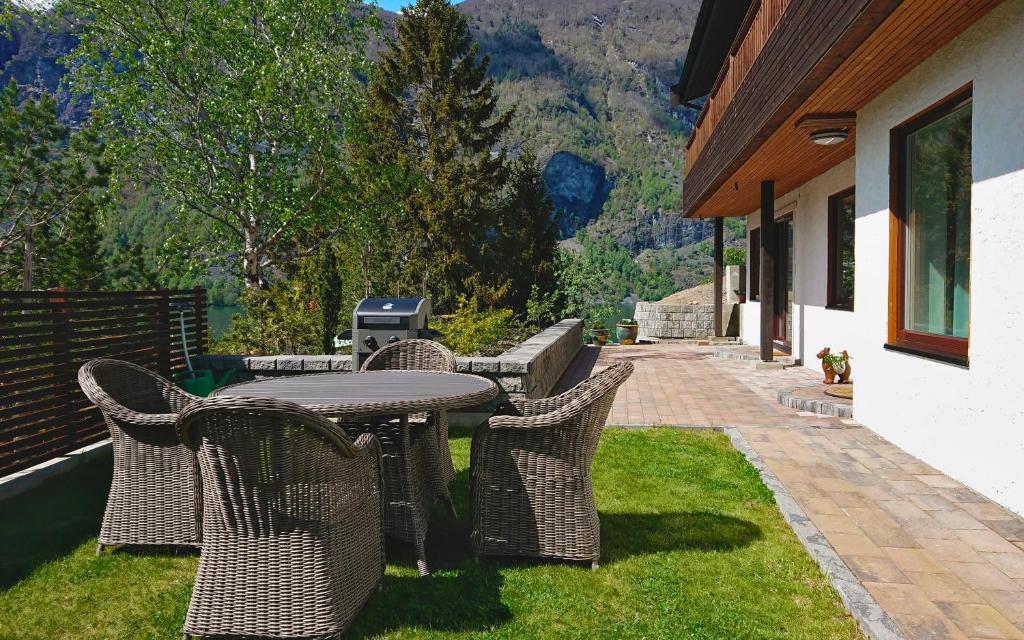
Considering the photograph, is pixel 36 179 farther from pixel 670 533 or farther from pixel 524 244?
pixel 670 533

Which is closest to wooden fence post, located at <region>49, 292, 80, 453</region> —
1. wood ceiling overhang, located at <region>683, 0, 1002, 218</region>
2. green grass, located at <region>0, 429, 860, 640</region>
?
green grass, located at <region>0, 429, 860, 640</region>

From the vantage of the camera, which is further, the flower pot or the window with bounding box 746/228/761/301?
the flower pot

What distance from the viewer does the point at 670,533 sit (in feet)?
11.8

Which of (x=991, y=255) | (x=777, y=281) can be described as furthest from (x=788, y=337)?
(x=991, y=255)

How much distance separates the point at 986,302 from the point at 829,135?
3.27 m

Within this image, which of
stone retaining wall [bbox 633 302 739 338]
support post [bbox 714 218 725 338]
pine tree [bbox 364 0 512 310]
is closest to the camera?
support post [bbox 714 218 725 338]

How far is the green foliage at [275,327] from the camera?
849 cm

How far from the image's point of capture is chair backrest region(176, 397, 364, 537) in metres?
2.33

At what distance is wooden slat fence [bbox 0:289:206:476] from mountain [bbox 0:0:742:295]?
81995 mm

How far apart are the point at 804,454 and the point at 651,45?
164 metres

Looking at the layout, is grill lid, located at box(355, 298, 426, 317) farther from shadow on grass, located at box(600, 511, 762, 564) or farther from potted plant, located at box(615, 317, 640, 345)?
potted plant, located at box(615, 317, 640, 345)

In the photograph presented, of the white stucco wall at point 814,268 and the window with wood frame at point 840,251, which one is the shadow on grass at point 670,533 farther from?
the window with wood frame at point 840,251

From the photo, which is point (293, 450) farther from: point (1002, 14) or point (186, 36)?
point (186, 36)

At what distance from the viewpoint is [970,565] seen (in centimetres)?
303
